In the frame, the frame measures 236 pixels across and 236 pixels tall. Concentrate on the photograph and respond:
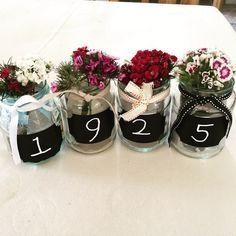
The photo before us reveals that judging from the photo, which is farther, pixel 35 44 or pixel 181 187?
pixel 35 44

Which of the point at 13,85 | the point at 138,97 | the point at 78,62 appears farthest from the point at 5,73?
the point at 138,97

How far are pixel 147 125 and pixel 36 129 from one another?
0.22 meters

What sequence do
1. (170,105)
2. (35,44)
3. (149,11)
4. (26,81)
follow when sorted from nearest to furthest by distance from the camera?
(26,81) → (170,105) → (35,44) → (149,11)

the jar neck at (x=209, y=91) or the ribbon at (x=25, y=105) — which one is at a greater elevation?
the jar neck at (x=209, y=91)

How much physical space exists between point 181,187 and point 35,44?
29.1 inches

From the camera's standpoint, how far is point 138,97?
63 cm

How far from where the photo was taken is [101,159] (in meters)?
0.72

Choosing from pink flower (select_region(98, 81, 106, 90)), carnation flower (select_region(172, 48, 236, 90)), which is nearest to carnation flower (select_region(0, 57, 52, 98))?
pink flower (select_region(98, 81, 106, 90))

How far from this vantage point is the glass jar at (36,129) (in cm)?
64

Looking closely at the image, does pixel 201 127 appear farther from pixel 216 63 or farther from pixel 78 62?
pixel 78 62

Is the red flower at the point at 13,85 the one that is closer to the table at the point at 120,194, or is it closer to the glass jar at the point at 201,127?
the table at the point at 120,194

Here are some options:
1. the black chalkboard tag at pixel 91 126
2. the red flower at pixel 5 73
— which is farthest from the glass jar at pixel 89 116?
the red flower at pixel 5 73

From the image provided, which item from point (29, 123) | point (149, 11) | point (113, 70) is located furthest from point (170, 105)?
point (149, 11)

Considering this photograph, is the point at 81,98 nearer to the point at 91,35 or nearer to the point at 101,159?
the point at 101,159
